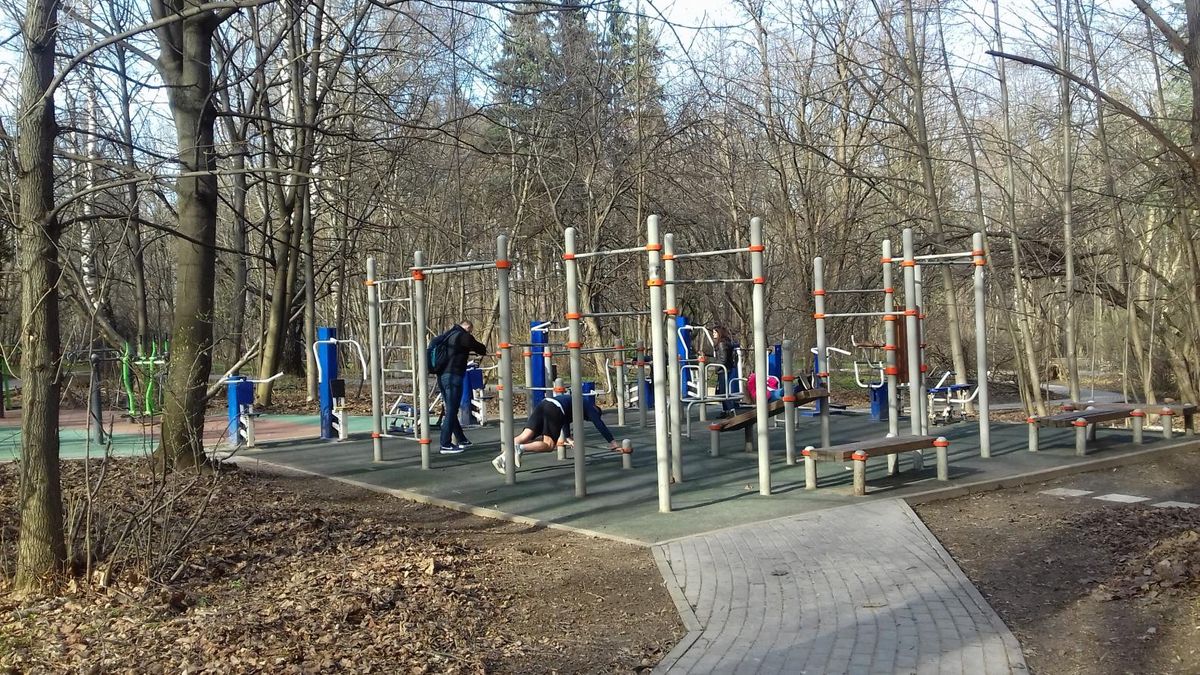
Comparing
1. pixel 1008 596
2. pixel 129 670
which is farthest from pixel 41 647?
pixel 1008 596

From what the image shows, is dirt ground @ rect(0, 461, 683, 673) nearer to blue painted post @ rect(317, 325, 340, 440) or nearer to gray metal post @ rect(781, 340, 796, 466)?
gray metal post @ rect(781, 340, 796, 466)

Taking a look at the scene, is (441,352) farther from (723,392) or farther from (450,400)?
(723,392)

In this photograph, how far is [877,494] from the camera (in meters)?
9.23

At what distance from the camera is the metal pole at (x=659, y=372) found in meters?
8.55

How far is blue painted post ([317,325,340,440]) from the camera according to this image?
14.7 meters

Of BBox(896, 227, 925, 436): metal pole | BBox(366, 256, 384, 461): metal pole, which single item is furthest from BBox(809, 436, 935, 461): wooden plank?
BBox(366, 256, 384, 461): metal pole

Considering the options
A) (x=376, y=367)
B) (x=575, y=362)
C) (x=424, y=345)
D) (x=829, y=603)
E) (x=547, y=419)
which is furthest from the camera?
(x=376, y=367)

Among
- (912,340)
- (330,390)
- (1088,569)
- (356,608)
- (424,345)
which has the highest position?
(424,345)

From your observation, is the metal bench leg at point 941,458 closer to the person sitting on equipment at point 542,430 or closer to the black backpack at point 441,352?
the person sitting on equipment at point 542,430

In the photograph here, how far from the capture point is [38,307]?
18.9 feet

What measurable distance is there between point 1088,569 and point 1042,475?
3.91 metres

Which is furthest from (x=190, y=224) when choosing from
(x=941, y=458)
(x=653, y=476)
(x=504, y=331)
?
(x=941, y=458)

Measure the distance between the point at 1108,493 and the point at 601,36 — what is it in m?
13.0

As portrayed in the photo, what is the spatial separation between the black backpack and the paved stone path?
228 inches
